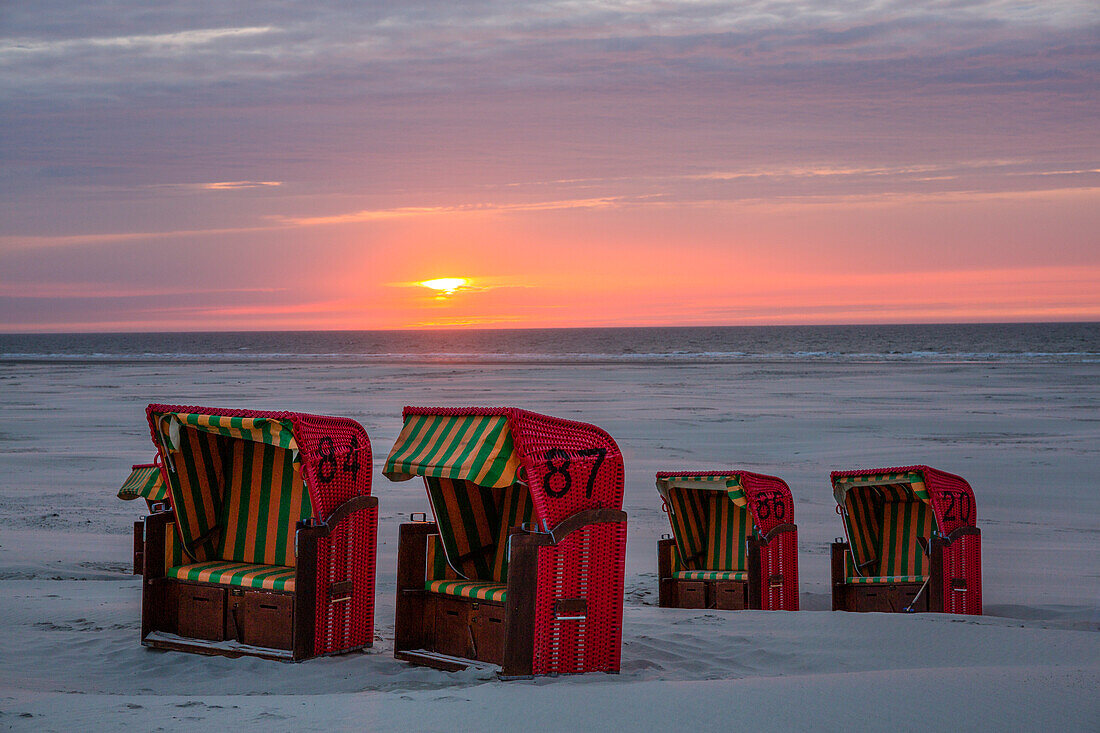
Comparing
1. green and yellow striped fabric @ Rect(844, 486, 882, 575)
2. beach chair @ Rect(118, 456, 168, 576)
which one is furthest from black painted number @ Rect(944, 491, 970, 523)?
beach chair @ Rect(118, 456, 168, 576)

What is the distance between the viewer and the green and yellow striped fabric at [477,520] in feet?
24.1

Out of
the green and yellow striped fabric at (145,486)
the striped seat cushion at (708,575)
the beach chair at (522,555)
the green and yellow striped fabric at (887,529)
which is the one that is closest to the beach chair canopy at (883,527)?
the green and yellow striped fabric at (887,529)

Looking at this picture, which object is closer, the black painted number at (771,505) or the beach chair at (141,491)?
the black painted number at (771,505)

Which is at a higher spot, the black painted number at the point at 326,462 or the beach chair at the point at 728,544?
the black painted number at the point at 326,462

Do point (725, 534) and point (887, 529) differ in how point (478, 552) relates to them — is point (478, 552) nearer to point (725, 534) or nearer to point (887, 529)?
point (725, 534)

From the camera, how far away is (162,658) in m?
6.97

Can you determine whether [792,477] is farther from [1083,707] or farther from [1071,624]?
[1083,707]

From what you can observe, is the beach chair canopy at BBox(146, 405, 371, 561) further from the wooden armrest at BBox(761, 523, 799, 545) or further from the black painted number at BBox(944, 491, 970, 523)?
the black painted number at BBox(944, 491, 970, 523)

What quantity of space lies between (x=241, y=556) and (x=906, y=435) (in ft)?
64.7

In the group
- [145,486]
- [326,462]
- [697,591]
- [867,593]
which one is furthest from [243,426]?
[867,593]

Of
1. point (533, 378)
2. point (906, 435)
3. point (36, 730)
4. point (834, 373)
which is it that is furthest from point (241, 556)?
point (834, 373)

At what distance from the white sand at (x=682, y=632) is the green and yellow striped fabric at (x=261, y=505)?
997 mm

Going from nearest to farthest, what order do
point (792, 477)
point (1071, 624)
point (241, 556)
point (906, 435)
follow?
point (241, 556), point (1071, 624), point (792, 477), point (906, 435)

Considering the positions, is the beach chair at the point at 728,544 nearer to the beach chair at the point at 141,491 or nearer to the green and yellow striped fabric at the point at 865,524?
the green and yellow striped fabric at the point at 865,524
